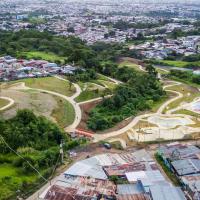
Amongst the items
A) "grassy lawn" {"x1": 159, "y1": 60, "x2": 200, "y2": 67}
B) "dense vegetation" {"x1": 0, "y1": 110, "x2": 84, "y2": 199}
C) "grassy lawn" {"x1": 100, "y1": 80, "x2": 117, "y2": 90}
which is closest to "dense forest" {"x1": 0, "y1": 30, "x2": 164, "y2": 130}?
"grassy lawn" {"x1": 100, "y1": 80, "x2": 117, "y2": 90}

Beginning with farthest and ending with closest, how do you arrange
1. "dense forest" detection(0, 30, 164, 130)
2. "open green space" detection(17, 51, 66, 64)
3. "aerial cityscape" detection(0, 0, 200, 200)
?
"open green space" detection(17, 51, 66, 64) < "dense forest" detection(0, 30, 164, 130) < "aerial cityscape" detection(0, 0, 200, 200)

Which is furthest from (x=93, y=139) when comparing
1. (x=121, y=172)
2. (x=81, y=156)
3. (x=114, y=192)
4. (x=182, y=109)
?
(x=182, y=109)

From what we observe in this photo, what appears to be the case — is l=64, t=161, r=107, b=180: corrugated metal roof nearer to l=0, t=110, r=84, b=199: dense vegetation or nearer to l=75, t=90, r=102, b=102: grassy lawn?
l=0, t=110, r=84, b=199: dense vegetation

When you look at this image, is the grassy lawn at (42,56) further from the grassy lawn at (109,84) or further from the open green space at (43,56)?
the grassy lawn at (109,84)

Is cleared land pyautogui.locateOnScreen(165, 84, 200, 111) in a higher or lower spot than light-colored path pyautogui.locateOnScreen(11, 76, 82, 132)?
lower

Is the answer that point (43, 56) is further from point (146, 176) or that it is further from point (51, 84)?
point (146, 176)

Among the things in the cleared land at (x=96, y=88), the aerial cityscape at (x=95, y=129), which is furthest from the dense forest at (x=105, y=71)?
the cleared land at (x=96, y=88)
